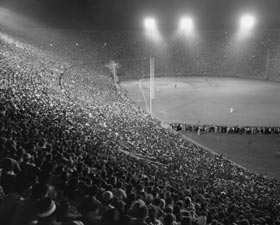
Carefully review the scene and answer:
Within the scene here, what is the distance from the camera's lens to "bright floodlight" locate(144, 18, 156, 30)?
70.2 meters

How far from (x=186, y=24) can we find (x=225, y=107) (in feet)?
111

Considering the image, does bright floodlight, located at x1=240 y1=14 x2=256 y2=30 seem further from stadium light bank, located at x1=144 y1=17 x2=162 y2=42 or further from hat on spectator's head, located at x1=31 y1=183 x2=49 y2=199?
hat on spectator's head, located at x1=31 y1=183 x2=49 y2=199

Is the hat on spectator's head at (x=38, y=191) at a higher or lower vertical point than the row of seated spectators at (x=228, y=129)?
lower

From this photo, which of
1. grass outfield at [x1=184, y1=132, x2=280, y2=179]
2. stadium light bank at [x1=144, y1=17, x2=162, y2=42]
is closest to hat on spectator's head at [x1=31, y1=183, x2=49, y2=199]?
grass outfield at [x1=184, y1=132, x2=280, y2=179]

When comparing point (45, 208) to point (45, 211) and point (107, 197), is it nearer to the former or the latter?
point (45, 211)

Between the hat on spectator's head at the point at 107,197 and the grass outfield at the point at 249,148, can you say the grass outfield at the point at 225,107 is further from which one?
the hat on spectator's head at the point at 107,197

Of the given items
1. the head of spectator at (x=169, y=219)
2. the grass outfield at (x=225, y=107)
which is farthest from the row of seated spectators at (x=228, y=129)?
the head of spectator at (x=169, y=219)

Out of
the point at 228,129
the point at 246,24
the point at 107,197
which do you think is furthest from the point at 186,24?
the point at 107,197

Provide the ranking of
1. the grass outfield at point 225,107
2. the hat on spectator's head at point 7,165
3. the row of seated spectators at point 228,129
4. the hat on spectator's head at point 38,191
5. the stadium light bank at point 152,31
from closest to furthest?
the hat on spectator's head at point 38,191
the hat on spectator's head at point 7,165
the grass outfield at point 225,107
the row of seated spectators at point 228,129
the stadium light bank at point 152,31

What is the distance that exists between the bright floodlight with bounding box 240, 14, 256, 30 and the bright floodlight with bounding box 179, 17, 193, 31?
9367 millimetres

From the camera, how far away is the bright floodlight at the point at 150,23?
7024cm

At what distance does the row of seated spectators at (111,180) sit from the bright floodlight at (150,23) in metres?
46.7

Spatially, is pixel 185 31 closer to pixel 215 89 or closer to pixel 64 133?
pixel 215 89

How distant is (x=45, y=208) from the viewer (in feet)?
13.3
